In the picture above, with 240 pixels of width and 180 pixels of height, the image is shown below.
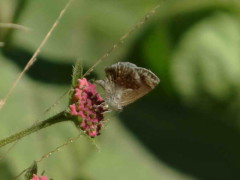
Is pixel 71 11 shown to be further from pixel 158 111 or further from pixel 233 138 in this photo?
pixel 233 138

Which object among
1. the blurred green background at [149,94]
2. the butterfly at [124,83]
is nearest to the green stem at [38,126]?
the butterfly at [124,83]

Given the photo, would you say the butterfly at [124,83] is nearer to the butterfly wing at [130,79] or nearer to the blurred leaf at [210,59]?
the butterfly wing at [130,79]

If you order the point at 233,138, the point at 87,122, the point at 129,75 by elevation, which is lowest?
the point at 233,138

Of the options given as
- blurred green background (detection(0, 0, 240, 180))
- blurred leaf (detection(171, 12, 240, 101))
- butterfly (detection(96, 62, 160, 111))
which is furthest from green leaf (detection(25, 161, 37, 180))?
blurred leaf (detection(171, 12, 240, 101))

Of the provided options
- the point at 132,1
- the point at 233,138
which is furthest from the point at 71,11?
the point at 233,138

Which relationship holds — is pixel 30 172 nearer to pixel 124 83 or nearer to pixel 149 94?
pixel 124 83

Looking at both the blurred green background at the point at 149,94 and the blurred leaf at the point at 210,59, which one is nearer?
the blurred green background at the point at 149,94

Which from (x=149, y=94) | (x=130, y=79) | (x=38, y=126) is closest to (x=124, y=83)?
(x=130, y=79)
